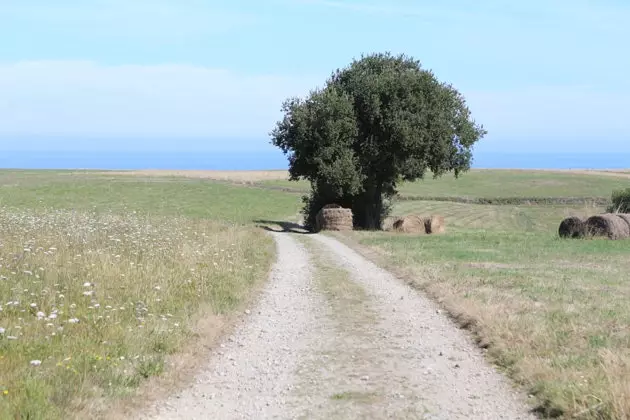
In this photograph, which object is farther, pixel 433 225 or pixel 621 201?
pixel 621 201

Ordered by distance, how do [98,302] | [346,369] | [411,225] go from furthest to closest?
[411,225], [98,302], [346,369]

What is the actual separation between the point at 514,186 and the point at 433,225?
6489cm

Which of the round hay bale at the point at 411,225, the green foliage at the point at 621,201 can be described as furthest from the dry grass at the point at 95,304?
the green foliage at the point at 621,201

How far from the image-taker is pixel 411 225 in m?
40.4

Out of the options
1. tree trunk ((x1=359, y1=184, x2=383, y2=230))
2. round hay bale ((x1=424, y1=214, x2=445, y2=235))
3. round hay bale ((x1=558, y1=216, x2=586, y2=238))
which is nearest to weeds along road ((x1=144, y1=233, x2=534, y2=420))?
round hay bale ((x1=558, y1=216, x2=586, y2=238))

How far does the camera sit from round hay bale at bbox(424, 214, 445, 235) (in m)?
40.1

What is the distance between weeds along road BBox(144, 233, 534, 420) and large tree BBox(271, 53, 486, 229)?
26514 millimetres

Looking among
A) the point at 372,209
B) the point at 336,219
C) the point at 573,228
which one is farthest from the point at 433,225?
the point at 573,228

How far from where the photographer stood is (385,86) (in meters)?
41.0

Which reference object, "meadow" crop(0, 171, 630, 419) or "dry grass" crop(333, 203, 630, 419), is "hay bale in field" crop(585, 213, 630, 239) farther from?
"meadow" crop(0, 171, 630, 419)

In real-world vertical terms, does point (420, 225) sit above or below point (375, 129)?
below

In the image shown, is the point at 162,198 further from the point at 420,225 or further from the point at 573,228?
the point at 573,228

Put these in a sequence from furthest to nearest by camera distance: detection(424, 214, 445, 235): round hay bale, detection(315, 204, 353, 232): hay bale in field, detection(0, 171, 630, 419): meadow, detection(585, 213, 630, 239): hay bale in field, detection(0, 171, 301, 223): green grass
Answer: detection(0, 171, 301, 223): green grass → detection(315, 204, 353, 232): hay bale in field → detection(424, 214, 445, 235): round hay bale → detection(585, 213, 630, 239): hay bale in field → detection(0, 171, 630, 419): meadow

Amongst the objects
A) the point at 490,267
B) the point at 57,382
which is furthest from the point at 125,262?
the point at 490,267
